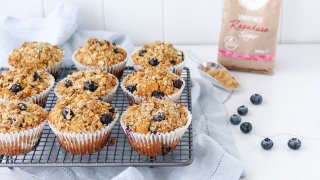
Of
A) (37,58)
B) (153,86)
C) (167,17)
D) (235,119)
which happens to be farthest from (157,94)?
(167,17)

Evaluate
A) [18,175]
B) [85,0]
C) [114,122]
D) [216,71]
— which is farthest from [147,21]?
[18,175]

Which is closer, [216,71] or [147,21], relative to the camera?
[216,71]

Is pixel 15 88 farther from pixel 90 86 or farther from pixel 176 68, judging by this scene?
pixel 176 68

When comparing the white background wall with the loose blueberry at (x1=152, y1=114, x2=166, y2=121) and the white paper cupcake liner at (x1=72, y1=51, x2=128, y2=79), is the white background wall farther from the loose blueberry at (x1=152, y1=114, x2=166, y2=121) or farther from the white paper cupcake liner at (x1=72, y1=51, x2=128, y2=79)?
the loose blueberry at (x1=152, y1=114, x2=166, y2=121)

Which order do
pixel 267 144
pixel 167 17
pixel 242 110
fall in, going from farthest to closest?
pixel 167 17 → pixel 242 110 → pixel 267 144

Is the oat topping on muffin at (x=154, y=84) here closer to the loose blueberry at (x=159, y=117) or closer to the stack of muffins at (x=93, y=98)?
the stack of muffins at (x=93, y=98)

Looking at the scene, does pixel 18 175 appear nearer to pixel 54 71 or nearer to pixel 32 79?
pixel 32 79

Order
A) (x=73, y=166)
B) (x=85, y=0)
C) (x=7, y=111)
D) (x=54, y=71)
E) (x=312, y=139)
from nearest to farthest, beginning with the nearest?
(x=73, y=166)
(x=7, y=111)
(x=312, y=139)
(x=54, y=71)
(x=85, y=0)
